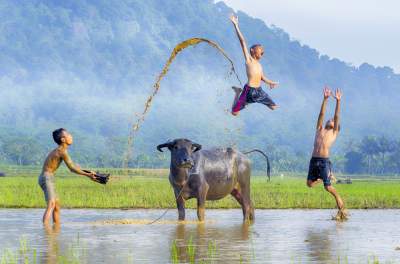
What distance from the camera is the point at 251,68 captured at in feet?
45.1

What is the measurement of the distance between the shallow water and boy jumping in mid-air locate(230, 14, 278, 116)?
195cm

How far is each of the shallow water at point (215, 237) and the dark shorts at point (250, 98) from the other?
6.31ft

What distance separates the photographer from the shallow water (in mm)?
11992

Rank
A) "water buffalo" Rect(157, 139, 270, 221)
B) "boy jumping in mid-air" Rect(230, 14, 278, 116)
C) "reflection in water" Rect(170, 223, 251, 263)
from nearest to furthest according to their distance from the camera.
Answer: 1. "reflection in water" Rect(170, 223, 251, 263)
2. "boy jumping in mid-air" Rect(230, 14, 278, 116)
3. "water buffalo" Rect(157, 139, 270, 221)

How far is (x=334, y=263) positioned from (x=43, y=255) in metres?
3.54

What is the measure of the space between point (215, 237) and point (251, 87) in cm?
260

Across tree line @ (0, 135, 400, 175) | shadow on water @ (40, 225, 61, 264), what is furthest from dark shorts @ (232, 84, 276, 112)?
tree line @ (0, 135, 400, 175)

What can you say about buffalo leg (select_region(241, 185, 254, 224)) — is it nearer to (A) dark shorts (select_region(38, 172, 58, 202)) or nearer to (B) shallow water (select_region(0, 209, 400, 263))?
(B) shallow water (select_region(0, 209, 400, 263))

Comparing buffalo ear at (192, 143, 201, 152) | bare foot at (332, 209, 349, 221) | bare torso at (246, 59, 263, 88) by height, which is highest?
bare torso at (246, 59, 263, 88)

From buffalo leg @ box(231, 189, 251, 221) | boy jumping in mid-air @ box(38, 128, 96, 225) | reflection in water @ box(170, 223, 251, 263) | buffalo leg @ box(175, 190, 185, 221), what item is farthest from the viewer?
buffalo leg @ box(231, 189, 251, 221)

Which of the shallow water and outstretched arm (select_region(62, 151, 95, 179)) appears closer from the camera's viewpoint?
the shallow water

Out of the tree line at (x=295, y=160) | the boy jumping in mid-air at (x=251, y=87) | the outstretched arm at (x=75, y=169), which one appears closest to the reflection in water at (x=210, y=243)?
the outstretched arm at (x=75, y=169)

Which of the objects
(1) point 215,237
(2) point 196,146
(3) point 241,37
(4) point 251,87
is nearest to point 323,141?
(2) point 196,146

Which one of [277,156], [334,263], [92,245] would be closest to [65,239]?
[92,245]
